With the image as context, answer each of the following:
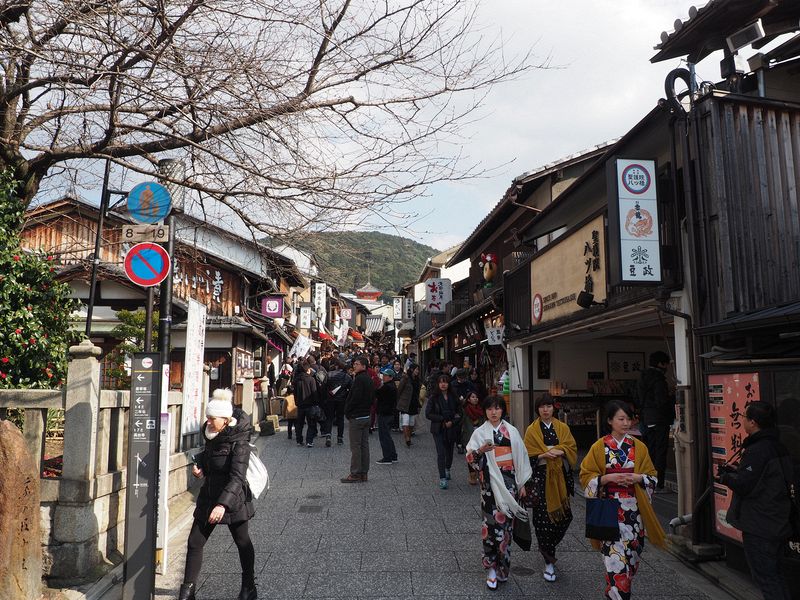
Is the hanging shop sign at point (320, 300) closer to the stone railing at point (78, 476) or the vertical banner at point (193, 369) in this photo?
the vertical banner at point (193, 369)

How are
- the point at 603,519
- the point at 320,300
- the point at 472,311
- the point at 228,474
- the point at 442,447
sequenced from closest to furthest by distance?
the point at 603,519
the point at 228,474
the point at 442,447
the point at 472,311
the point at 320,300

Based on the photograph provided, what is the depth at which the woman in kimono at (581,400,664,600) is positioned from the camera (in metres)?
5.12

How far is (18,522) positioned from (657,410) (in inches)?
324

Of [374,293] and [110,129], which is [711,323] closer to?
[110,129]

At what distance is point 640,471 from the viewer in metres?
5.27

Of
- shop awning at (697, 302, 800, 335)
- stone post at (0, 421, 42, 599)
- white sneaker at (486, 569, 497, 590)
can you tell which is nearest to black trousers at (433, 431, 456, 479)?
white sneaker at (486, 569, 497, 590)

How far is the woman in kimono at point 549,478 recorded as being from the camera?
6.28m

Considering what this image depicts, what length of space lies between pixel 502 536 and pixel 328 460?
25.5ft

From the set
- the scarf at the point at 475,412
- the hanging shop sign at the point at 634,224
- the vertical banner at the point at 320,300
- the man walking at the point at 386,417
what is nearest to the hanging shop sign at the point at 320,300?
the vertical banner at the point at 320,300

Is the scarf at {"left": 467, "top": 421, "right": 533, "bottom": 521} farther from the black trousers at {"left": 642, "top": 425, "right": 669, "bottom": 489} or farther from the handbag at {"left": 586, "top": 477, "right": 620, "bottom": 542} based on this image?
the black trousers at {"left": 642, "top": 425, "right": 669, "bottom": 489}

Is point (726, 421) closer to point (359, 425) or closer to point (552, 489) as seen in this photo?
point (552, 489)

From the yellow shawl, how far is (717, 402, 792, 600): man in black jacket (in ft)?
2.01

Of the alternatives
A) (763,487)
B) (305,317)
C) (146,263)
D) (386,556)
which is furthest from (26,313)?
(305,317)

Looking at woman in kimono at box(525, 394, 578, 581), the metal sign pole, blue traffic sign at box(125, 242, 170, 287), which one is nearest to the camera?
the metal sign pole
